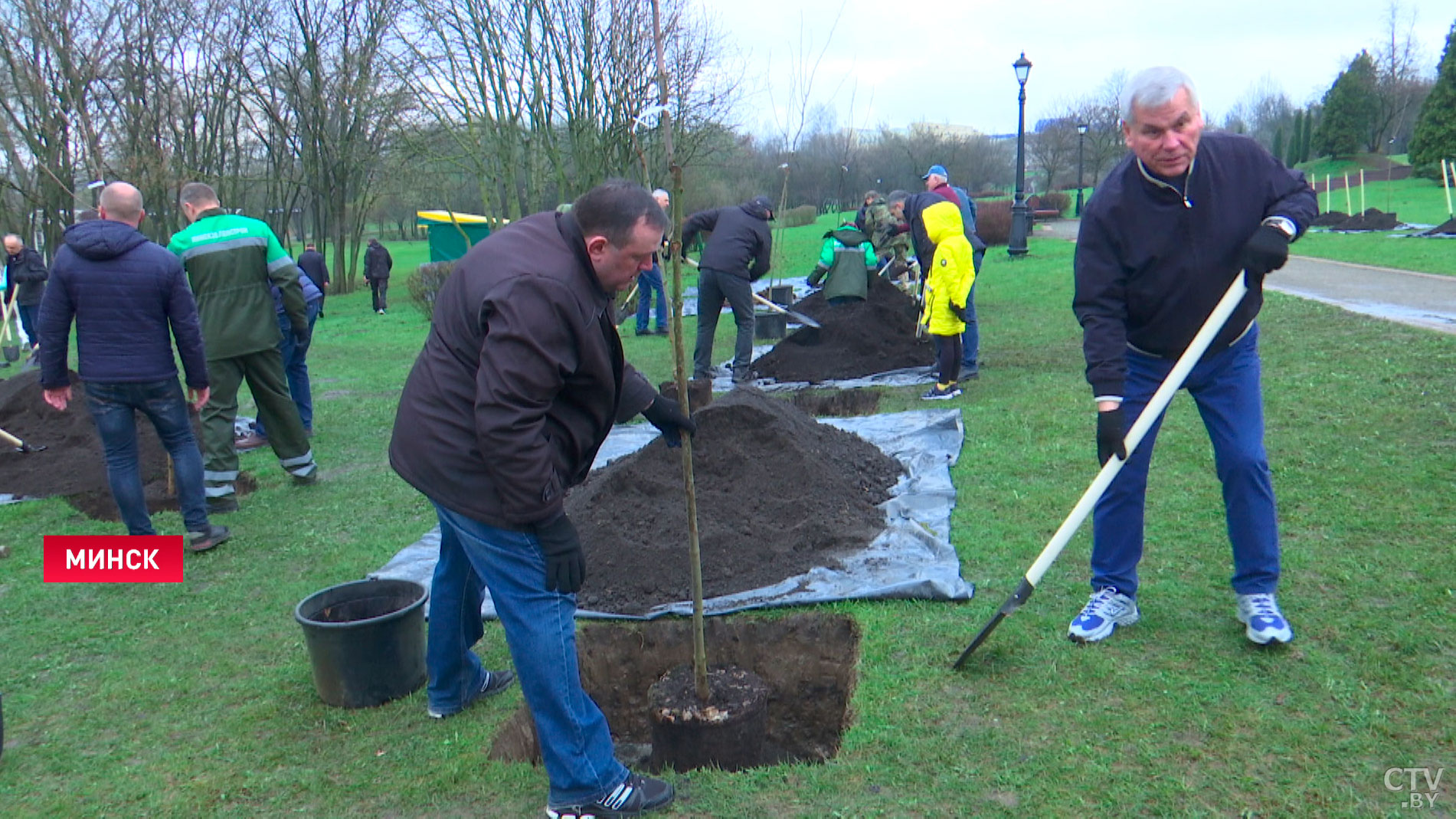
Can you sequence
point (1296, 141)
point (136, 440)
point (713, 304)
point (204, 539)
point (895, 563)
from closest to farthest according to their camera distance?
point (895, 563) < point (136, 440) < point (204, 539) < point (713, 304) < point (1296, 141)

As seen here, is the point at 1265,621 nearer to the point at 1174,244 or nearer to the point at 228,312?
the point at 1174,244

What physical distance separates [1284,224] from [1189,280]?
311 millimetres

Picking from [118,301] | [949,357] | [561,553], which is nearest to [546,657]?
[561,553]

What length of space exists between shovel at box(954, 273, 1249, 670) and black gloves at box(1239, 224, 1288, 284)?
6cm

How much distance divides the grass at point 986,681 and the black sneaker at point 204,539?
0.08 metres

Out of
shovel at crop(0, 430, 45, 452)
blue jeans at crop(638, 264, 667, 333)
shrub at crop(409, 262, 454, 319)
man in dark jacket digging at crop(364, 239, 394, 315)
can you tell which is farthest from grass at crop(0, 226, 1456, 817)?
man in dark jacket digging at crop(364, 239, 394, 315)

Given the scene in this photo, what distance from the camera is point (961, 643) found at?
3590mm

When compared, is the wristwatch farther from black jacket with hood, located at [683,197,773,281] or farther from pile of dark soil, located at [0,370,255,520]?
black jacket with hood, located at [683,197,773,281]

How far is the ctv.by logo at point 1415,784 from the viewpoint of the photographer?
2.48 metres

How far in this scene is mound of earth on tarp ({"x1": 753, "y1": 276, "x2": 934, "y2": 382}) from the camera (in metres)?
9.95

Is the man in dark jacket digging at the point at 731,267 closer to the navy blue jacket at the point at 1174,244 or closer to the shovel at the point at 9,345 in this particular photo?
the navy blue jacket at the point at 1174,244

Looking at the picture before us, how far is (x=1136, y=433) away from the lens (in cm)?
323

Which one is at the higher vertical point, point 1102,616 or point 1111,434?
point 1111,434

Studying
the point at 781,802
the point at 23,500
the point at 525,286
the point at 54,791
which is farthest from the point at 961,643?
the point at 23,500
